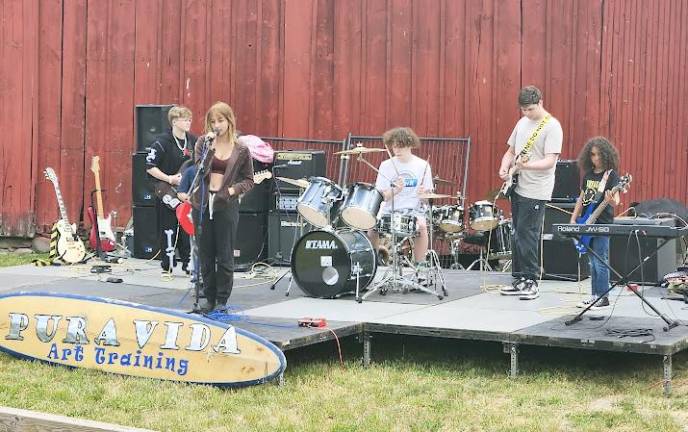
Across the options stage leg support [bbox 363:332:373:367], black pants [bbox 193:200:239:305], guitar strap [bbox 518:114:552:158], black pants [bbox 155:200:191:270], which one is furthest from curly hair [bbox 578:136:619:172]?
black pants [bbox 155:200:191:270]

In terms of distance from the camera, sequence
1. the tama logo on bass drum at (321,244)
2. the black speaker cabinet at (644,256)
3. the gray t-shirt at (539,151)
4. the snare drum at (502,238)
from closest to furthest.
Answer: the gray t-shirt at (539,151)
the tama logo on bass drum at (321,244)
the black speaker cabinet at (644,256)
the snare drum at (502,238)

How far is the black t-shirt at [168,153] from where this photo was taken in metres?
11.1

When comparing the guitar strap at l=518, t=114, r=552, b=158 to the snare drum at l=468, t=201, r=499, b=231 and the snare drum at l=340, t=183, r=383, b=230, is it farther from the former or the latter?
the snare drum at l=468, t=201, r=499, b=231

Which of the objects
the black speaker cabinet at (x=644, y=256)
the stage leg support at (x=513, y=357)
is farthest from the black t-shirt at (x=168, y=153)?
the stage leg support at (x=513, y=357)

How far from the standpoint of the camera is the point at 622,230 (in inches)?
292

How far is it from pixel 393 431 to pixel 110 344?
2.50 metres

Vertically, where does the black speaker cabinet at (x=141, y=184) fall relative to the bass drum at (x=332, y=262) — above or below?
above

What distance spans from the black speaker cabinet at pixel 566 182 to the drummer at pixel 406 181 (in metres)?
2.03

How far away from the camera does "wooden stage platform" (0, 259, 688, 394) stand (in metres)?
7.43

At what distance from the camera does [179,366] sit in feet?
24.1

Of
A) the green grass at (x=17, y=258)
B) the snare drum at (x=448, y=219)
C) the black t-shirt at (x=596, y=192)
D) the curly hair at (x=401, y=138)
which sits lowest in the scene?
the green grass at (x=17, y=258)

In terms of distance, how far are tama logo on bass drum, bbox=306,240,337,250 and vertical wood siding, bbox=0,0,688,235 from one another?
3786mm

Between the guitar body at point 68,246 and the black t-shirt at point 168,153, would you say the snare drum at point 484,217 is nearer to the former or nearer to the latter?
the black t-shirt at point 168,153

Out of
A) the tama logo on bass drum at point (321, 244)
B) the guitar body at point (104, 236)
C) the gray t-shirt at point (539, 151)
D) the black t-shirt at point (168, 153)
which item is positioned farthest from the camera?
the guitar body at point (104, 236)
